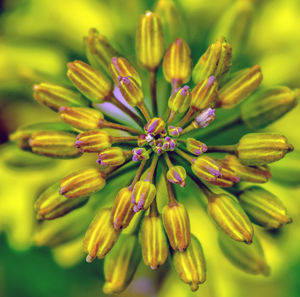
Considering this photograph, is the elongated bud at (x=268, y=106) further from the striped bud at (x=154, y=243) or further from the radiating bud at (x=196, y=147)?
the striped bud at (x=154, y=243)

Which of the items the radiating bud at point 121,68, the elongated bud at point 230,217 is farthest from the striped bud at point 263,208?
the radiating bud at point 121,68

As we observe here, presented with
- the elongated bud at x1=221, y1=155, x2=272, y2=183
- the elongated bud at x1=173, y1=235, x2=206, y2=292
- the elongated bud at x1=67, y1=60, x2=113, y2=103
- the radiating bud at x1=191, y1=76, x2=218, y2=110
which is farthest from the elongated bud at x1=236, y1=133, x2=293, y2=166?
the elongated bud at x1=67, y1=60, x2=113, y2=103

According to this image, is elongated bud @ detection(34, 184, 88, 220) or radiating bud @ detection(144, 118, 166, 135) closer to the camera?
radiating bud @ detection(144, 118, 166, 135)

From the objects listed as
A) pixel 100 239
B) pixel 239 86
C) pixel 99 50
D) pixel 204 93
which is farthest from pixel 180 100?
pixel 100 239

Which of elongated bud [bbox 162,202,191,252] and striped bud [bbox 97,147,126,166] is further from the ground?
striped bud [bbox 97,147,126,166]

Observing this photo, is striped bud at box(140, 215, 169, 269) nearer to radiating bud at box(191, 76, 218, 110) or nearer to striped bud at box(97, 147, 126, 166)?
striped bud at box(97, 147, 126, 166)

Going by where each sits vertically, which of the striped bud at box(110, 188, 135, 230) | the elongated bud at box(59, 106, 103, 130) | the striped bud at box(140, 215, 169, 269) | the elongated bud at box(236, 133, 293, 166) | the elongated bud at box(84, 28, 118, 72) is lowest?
the striped bud at box(140, 215, 169, 269)
